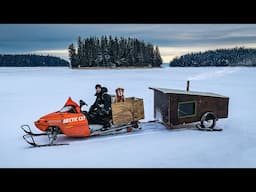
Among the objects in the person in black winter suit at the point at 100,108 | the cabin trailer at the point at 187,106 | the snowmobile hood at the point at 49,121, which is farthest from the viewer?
the cabin trailer at the point at 187,106

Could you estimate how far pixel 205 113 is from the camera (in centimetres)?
357

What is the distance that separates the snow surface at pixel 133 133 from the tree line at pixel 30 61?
63 mm

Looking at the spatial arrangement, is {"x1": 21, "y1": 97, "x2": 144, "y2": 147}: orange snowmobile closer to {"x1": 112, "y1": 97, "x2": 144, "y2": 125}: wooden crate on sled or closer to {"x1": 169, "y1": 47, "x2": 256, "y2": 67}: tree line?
{"x1": 112, "y1": 97, "x2": 144, "y2": 125}: wooden crate on sled

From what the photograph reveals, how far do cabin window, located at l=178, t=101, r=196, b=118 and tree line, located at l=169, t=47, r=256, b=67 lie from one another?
369 mm

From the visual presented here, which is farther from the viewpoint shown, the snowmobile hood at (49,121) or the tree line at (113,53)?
the tree line at (113,53)

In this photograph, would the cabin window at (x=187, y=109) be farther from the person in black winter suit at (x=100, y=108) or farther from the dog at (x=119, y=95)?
the person in black winter suit at (x=100, y=108)

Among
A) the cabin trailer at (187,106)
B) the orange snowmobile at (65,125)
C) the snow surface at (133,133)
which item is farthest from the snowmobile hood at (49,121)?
the cabin trailer at (187,106)

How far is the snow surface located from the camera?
3.09 metres

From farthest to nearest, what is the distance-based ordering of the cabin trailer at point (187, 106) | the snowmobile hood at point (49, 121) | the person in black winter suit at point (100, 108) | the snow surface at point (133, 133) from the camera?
the cabin trailer at point (187, 106) < the person in black winter suit at point (100, 108) < the snowmobile hood at point (49, 121) < the snow surface at point (133, 133)

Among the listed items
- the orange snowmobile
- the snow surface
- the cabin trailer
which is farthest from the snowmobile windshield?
the cabin trailer

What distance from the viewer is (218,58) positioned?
3.52 m

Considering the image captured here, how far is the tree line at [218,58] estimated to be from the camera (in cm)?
347
